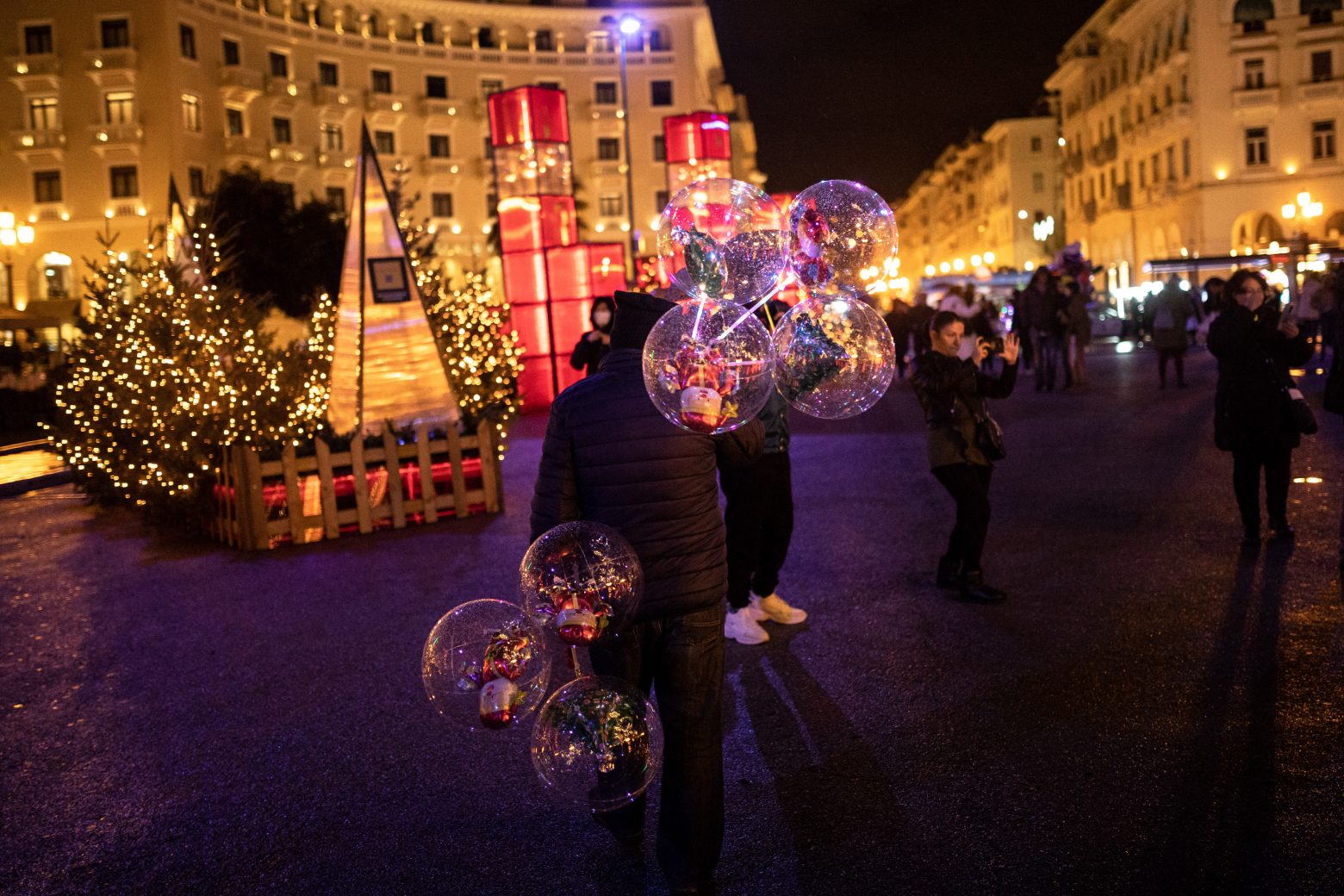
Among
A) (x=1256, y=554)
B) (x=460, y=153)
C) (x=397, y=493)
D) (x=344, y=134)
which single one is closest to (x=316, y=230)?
(x=344, y=134)

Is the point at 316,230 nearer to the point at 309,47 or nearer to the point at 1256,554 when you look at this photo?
the point at 309,47

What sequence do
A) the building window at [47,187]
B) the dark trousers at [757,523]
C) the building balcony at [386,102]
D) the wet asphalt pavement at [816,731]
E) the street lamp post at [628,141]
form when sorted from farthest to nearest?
the building balcony at [386,102] < the building window at [47,187] < the street lamp post at [628,141] < the dark trousers at [757,523] < the wet asphalt pavement at [816,731]

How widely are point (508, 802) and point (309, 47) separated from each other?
56910 millimetres

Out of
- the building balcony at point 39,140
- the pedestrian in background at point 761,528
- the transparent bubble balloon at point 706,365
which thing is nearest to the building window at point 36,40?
the building balcony at point 39,140

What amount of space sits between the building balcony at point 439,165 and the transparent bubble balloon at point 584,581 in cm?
5955

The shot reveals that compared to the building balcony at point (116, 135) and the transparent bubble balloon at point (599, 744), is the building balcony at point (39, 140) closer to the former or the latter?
the building balcony at point (116, 135)

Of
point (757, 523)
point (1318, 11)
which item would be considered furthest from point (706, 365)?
point (1318, 11)

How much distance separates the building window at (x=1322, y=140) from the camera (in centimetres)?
4962

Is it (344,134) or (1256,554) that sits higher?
(344,134)

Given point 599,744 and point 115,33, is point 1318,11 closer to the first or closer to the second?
point 115,33

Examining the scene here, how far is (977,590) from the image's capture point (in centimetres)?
697

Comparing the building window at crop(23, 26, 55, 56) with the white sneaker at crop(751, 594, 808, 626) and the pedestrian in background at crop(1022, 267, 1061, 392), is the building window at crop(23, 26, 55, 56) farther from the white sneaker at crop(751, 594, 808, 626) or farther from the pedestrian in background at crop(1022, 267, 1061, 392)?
the white sneaker at crop(751, 594, 808, 626)

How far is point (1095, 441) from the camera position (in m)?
13.8

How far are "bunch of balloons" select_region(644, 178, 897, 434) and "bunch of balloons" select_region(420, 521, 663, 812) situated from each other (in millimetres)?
502
